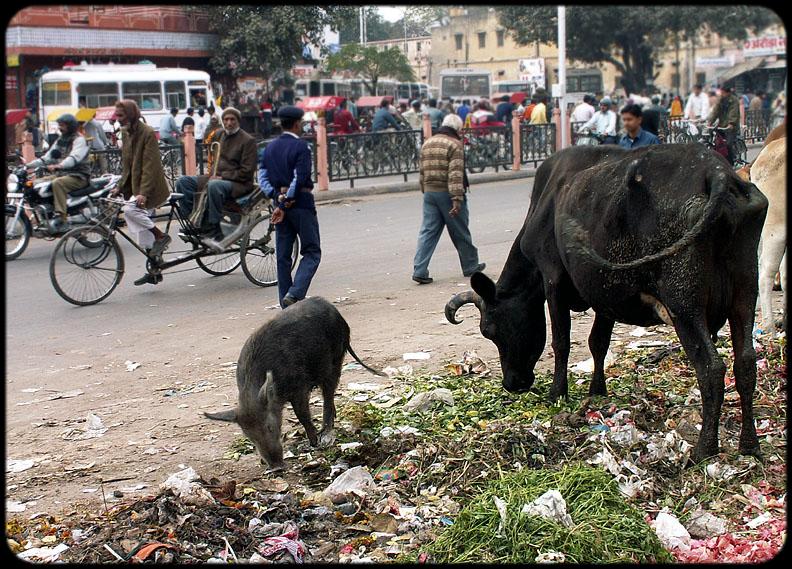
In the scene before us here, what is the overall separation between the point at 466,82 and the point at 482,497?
46517mm

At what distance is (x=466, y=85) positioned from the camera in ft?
161

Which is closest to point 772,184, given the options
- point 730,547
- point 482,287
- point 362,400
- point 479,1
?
point 482,287

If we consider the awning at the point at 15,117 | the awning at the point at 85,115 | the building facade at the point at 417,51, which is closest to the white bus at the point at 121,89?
the awning at the point at 15,117

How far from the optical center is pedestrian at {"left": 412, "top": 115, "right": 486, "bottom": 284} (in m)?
10.2

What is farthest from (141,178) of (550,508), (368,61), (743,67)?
(743,67)

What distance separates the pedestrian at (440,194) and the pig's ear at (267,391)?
17.6 ft

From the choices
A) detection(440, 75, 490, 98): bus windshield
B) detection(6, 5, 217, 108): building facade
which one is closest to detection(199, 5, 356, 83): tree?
detection(6, 5, 217, 108): building facade

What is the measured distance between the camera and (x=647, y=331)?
787 centimetres

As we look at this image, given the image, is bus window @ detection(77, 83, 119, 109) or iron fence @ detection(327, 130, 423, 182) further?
bus window @ detection(77, 83, 119, 109)

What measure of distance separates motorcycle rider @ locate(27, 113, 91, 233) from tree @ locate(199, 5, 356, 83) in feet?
81.2

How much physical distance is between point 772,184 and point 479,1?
5802mm

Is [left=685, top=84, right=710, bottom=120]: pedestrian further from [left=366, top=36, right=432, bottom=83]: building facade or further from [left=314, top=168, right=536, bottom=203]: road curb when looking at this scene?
[left=366, top=36, right=432, bottom=83]: building facade

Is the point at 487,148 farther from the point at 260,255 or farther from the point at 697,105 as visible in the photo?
the point at 260,255

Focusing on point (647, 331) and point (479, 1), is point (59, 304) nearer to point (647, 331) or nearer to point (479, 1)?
point (647, 331)
